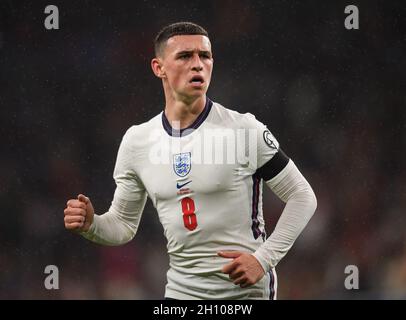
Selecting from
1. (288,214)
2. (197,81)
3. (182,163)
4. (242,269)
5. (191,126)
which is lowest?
(242,269)

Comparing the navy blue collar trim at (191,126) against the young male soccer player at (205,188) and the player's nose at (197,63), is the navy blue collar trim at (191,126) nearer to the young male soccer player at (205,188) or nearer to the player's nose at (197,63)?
the young male soccer player at (205,188)

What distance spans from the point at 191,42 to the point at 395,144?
3397 millimetres

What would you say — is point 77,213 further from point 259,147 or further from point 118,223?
point 259,147

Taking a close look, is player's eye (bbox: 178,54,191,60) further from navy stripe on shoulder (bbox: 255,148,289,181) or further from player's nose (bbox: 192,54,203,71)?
navy stripe on shoulder (bbox: 255,148,289,181)

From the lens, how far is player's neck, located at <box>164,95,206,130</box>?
3488 millimetres

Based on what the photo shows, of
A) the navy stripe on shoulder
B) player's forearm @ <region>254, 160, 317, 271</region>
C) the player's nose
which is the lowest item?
player's forearm @ <region>254, 160, 317, 271</region>

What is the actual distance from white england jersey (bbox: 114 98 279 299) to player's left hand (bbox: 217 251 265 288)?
0.17 m

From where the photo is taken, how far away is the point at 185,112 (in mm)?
3504

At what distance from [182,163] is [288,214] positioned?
497 mm

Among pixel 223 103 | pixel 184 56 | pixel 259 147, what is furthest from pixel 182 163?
pixel 223 103

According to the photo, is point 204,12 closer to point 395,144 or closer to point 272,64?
point 272,64

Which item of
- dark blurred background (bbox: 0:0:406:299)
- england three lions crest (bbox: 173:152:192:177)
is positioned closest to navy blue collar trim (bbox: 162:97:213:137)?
england three lions crest (bbox: 173:152:192:177)

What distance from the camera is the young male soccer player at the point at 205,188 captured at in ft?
10.8

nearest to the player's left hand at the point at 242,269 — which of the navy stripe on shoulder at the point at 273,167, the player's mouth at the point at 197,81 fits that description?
the navy stripe on shoulder at the point at 273,167
